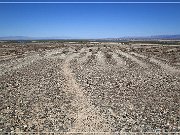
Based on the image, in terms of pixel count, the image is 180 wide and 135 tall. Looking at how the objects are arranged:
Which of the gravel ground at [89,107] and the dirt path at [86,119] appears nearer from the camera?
the dirt path at [86,119]

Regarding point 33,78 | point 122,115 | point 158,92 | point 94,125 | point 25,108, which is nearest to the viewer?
point 94,125

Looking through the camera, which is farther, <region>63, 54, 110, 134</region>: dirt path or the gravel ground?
the gravel ground

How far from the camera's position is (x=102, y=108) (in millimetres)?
15297

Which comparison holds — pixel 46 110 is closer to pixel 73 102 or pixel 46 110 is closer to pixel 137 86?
pixel 73 102

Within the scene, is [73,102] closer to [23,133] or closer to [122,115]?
[122,115]

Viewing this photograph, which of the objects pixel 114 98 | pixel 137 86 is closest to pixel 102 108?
pixel 114 98

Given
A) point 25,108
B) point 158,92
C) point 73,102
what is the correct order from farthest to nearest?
point 158,92, point 73,102, point 25,108

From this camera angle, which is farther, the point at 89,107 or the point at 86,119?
the point at 89,107

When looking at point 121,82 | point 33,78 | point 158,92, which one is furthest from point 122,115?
point 33,78

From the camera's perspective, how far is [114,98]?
1783 cm

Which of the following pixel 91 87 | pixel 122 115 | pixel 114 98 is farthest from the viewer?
pixel 91 87

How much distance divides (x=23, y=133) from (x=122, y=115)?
201 inches

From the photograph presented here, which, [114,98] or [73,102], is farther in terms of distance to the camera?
[114,98]

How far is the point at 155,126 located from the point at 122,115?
207 centimetres
